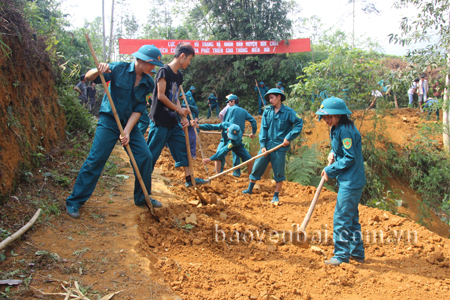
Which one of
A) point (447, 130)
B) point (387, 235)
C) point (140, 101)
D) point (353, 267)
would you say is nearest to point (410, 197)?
point (447, 130)

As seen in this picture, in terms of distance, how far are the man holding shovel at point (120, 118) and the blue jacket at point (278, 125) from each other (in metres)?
2.48

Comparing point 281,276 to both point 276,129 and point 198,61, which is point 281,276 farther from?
point 198,61

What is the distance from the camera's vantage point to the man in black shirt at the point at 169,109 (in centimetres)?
408

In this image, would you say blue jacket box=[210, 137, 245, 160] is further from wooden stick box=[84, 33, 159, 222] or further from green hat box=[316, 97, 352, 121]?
green hat box=[316, 97, 352, 121]

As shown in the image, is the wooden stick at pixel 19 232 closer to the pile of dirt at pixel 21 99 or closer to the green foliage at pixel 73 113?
the pile of dirt at pixel 21 99

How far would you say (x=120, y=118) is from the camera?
358 centimetres

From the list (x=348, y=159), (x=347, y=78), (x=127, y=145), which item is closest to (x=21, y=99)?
(x=127, y=145)

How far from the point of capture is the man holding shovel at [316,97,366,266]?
331 centimetres

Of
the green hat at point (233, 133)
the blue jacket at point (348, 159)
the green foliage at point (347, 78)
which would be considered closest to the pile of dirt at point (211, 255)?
the blue jacket at point (348, 159)

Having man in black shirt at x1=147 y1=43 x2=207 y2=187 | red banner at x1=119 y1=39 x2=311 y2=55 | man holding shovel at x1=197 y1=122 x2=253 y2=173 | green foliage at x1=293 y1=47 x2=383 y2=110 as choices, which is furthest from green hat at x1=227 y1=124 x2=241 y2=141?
red banner at x1=119 y1=39 x2=311 y2=55

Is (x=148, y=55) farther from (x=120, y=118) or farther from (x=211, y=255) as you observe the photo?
(x=211, y=255)

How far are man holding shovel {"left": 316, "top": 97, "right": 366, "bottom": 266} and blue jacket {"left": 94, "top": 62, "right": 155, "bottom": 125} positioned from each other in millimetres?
2054

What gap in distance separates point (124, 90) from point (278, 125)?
2817 millimetres

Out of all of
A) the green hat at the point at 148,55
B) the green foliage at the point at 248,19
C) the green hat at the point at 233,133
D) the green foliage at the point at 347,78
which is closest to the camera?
Result: the green hat at the point at 148,55
